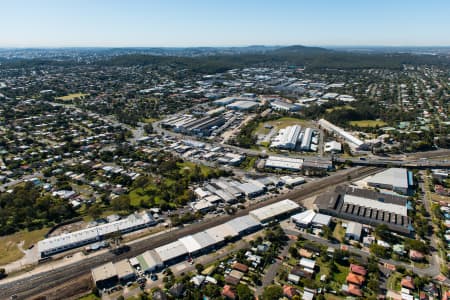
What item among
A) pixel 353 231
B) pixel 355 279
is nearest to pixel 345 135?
pixel 353 231

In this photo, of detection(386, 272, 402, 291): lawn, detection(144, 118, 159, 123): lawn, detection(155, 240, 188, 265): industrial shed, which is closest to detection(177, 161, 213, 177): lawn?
detection(155, 240, 188, 265): industrial shed

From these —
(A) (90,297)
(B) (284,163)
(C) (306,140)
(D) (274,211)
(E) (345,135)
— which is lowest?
(A) (90,297)

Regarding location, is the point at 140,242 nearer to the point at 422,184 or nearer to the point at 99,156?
the point at 99,156

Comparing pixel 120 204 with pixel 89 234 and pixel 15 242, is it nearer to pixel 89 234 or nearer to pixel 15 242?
pixel 89 234

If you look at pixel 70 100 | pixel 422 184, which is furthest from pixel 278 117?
pixel 70 100

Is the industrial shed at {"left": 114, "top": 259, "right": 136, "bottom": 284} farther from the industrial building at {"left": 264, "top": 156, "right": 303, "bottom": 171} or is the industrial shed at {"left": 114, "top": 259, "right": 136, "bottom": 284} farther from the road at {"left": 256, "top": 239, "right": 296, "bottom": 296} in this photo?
the industrial building at {"left": 264, "top": 156, "right": 303, "bottom": 171}

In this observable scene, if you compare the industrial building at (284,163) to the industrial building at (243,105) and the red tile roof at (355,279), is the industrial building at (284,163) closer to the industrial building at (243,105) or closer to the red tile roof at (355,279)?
the red tile roof at (355,279)

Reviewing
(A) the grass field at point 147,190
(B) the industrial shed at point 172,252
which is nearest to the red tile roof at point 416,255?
(B) the industrial shed at point 172,252
